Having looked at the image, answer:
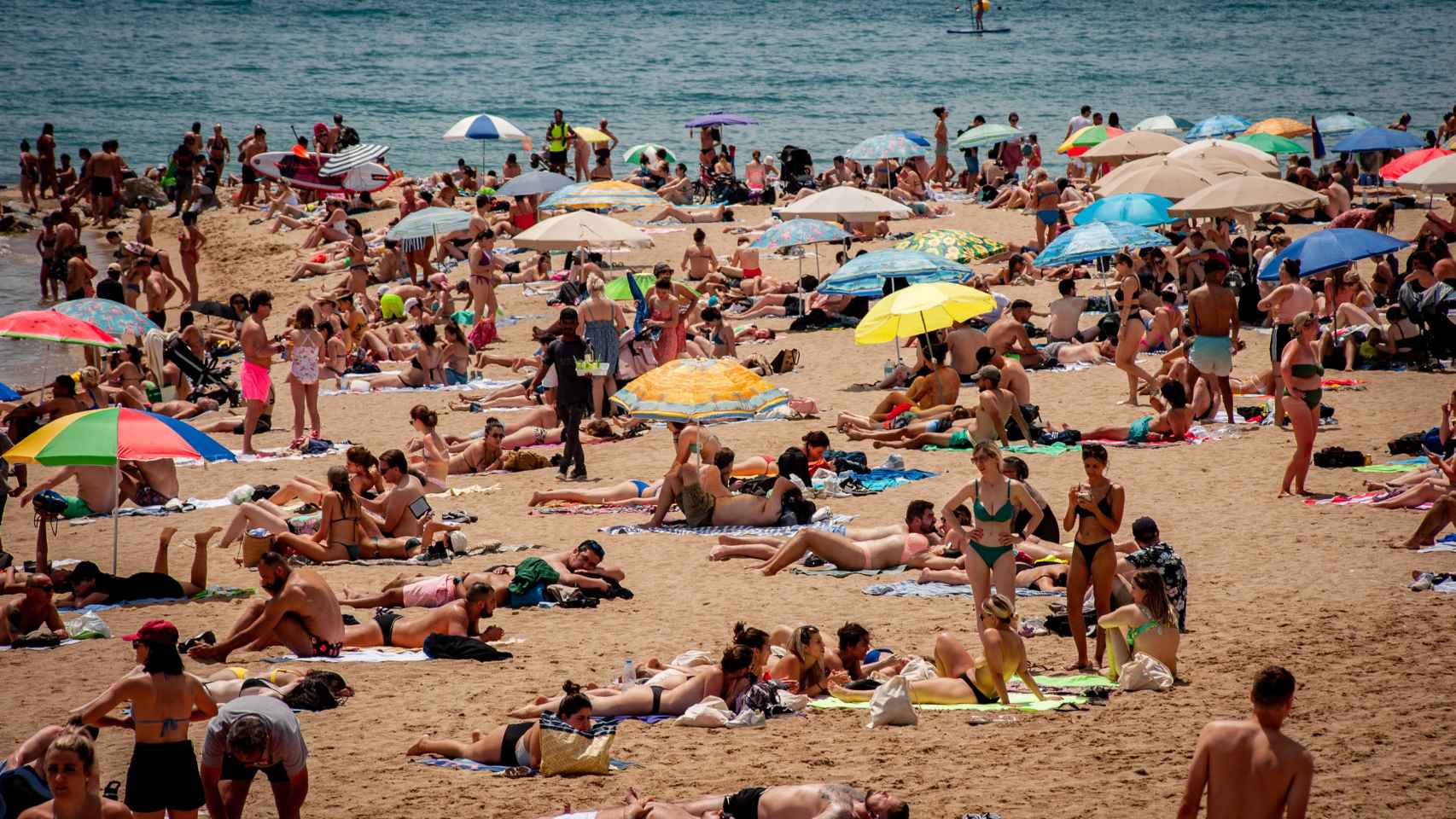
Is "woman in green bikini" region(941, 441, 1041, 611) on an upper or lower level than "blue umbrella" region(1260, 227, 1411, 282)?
lower

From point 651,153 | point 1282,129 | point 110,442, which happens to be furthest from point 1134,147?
point 110,442

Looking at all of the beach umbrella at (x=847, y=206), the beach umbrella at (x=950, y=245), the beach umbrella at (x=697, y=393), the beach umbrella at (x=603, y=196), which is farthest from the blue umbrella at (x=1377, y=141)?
the beach umbrella at (x=697, y=393)

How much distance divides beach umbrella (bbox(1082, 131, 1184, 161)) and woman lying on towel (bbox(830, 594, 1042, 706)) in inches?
672

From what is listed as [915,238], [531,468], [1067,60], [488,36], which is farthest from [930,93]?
[531,468]

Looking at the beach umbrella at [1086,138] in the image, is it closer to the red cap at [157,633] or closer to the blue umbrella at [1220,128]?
the blue umbrella at [1220,128]

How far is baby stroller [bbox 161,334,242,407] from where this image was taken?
53.1 feet

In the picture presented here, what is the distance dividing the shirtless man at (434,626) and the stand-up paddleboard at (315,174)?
19565 millimetres

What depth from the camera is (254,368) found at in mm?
14031

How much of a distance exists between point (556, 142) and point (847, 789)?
948 inches

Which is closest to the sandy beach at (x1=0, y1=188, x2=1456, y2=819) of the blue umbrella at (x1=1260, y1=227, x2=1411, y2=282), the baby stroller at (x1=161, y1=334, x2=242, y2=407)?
the blue umbrella at (x1=1260, y1=227, x2=1411, y2=282)

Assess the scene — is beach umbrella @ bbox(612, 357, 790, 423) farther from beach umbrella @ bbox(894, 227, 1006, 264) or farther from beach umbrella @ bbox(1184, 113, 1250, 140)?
beach umbrella @ bbox(1184, 113, 1250, 140)

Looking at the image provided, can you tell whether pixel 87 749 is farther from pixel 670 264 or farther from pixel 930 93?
pixel 930 93

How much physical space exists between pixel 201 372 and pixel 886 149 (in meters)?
13.9

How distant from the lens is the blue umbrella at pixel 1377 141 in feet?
83.6
